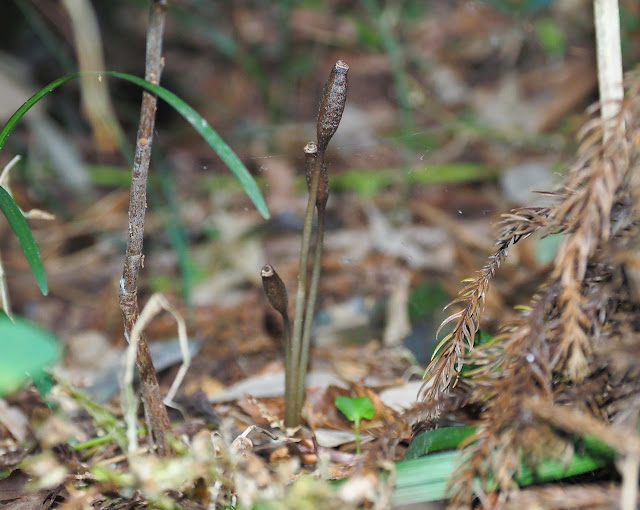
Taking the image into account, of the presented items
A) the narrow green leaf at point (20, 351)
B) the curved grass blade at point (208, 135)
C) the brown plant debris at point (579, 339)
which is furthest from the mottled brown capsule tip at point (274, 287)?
the narrow green leaf at point (20, 351)

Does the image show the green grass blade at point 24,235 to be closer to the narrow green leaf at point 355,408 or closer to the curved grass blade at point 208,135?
the curved grass blade at point 208,135

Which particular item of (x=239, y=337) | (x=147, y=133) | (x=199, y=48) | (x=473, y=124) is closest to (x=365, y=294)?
(x=239, y=337)

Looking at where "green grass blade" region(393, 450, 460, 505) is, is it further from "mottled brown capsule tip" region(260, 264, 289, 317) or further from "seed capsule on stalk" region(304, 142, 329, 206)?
"seed capsule on stalk" region(304, 142, 329, 206)

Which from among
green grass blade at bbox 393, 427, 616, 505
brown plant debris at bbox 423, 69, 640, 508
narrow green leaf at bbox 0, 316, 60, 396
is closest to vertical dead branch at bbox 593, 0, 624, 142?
brown plant debris at bbox 423, 69, 640, 508

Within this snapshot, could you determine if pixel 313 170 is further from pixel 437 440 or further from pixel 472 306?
pixel 437 440

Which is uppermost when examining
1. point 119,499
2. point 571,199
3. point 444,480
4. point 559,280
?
point 571,199

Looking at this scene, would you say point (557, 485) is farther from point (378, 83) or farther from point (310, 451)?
point (378, 83)
